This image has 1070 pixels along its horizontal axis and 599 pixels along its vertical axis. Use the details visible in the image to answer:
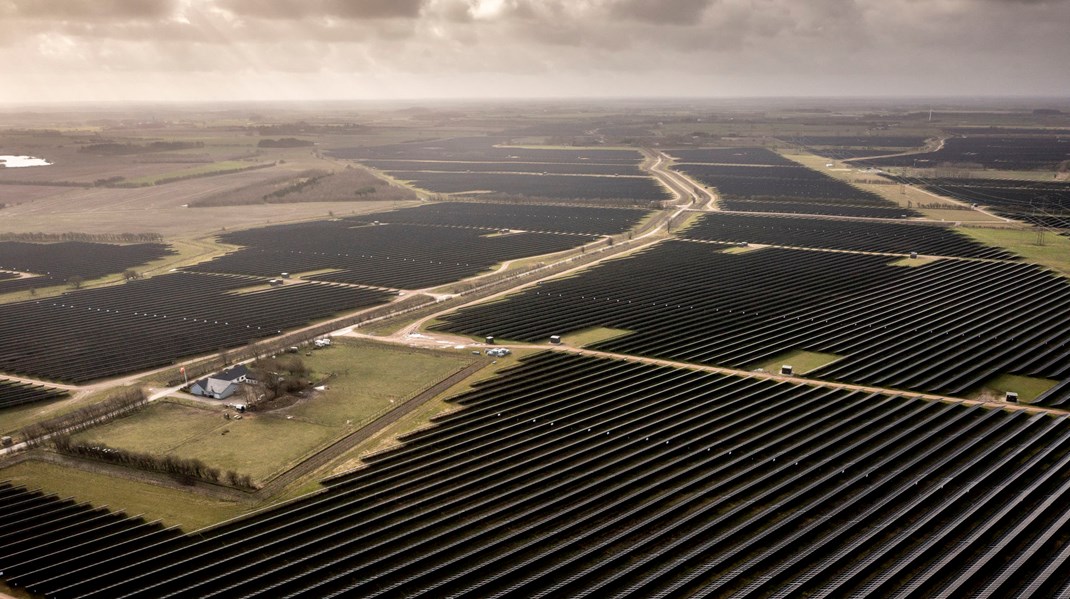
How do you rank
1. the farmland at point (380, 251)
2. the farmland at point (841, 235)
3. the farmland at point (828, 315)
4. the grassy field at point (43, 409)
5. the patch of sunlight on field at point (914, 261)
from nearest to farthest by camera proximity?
the grassy field at point (43, 409) → the farmland at point (828, 315) → the patch of sunlight on field at point (914, 261) → the farmland at point (380, 251) → the farmland at point (841, 235)

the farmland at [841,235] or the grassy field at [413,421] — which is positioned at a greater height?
the farmland at [841,235]

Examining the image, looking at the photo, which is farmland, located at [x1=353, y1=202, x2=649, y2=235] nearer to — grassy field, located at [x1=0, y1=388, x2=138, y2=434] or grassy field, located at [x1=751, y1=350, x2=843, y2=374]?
grassy field, located at [x1=751, y1=350, x2=843, y2=374]

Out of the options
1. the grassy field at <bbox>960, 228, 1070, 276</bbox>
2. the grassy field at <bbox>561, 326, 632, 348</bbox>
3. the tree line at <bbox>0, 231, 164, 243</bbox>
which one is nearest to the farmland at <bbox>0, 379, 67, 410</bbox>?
the grassy field at <bbox>561, 326, 632, 348</bbox>

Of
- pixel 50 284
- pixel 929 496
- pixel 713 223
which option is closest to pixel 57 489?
pixel 929 496

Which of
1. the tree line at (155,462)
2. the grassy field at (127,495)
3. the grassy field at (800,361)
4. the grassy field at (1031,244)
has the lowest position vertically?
the grassy field at (127,495)

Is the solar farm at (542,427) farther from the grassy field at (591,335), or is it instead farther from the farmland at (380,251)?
the farmland at (380,251)

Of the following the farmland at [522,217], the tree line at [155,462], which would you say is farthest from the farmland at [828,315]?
the farmland at [522,217]
